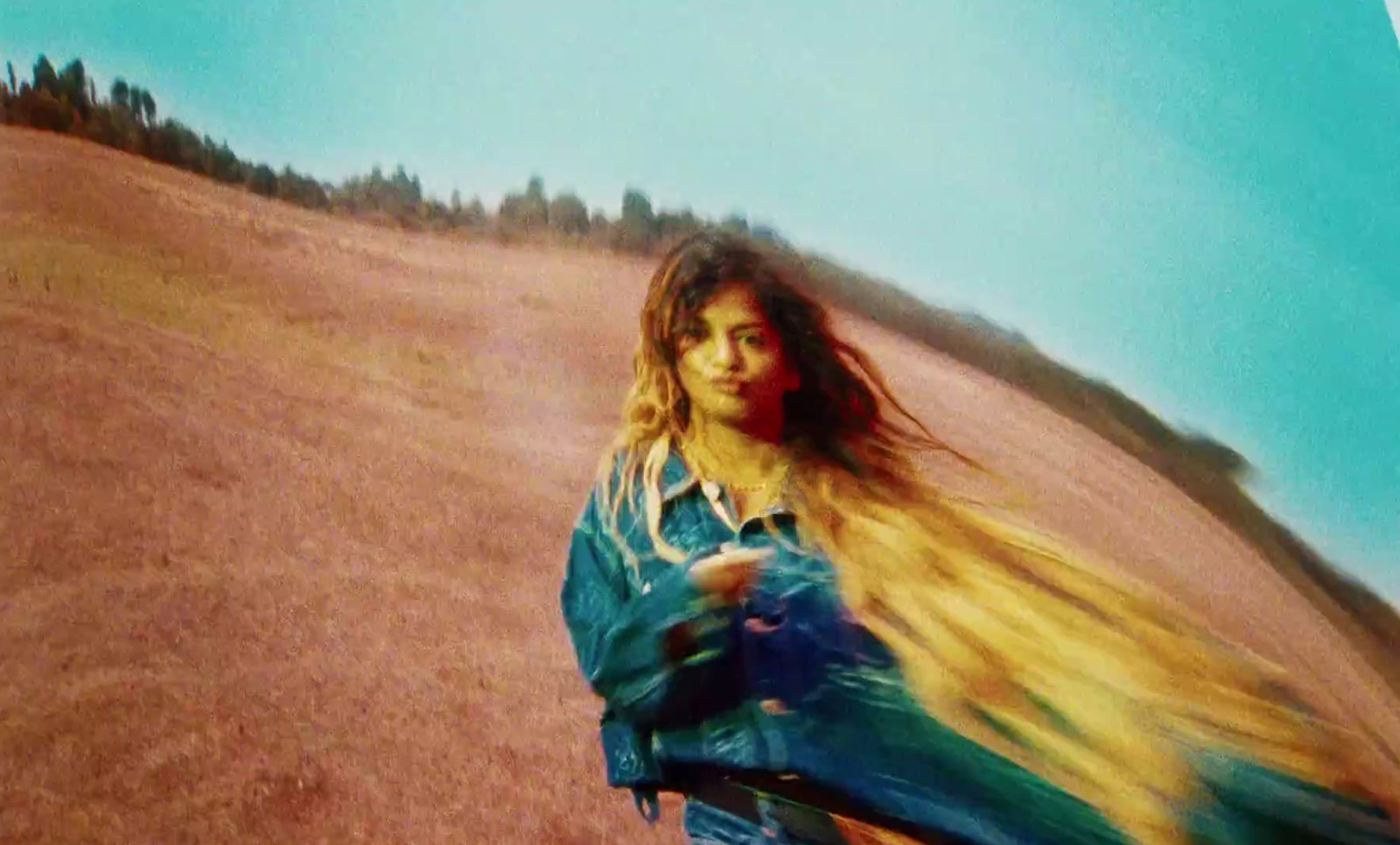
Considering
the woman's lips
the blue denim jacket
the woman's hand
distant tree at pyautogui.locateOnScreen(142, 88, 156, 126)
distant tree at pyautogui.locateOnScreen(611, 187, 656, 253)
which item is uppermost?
distant tree at pyautogui.locateOnScreen(142, 88, 156, 126)

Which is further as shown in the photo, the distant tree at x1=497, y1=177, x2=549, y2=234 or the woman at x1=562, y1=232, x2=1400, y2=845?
the distant tree at x1=497, y1=177, x2=549, y2=234

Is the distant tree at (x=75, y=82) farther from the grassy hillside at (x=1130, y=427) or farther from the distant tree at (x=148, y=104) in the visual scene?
the grassy hillside at (x=1130, y=427)

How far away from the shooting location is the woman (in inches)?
124

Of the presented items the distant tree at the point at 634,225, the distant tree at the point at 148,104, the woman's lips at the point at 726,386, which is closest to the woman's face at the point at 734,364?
the woman's lips at the point at 726,386

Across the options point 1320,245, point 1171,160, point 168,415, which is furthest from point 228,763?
point 1320,245

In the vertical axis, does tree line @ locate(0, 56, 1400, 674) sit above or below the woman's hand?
above

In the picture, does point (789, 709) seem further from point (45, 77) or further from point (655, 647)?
point (45, 77)

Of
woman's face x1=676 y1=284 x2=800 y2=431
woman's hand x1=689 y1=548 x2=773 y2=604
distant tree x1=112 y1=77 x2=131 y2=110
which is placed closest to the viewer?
woman's hand x1=689 y1=548 x2=773 y2=604

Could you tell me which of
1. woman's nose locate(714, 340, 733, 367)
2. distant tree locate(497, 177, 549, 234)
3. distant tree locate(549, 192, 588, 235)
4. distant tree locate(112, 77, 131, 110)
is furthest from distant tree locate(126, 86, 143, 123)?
woman's nose locate(714, 340, 733, 367)

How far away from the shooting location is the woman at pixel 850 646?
3.16m

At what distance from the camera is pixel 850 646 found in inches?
128

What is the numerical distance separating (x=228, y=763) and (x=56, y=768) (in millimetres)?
317

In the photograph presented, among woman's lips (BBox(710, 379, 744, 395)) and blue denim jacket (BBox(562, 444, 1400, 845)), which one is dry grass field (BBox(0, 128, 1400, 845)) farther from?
woman's lips (BBox(710, 379, 744, 395))

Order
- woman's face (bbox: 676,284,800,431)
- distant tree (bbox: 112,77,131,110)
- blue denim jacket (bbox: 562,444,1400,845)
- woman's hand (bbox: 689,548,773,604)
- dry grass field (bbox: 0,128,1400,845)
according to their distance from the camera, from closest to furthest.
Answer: dry grass field (bbox: 0,128,1400,845), blue denim jacket (bbox: 562,444,1400,845), woman's hand (bbox: 689,548,773,604), distant tree (bbox: 112,77,131,110), woman's face (bbox: 676,284,800,431)
